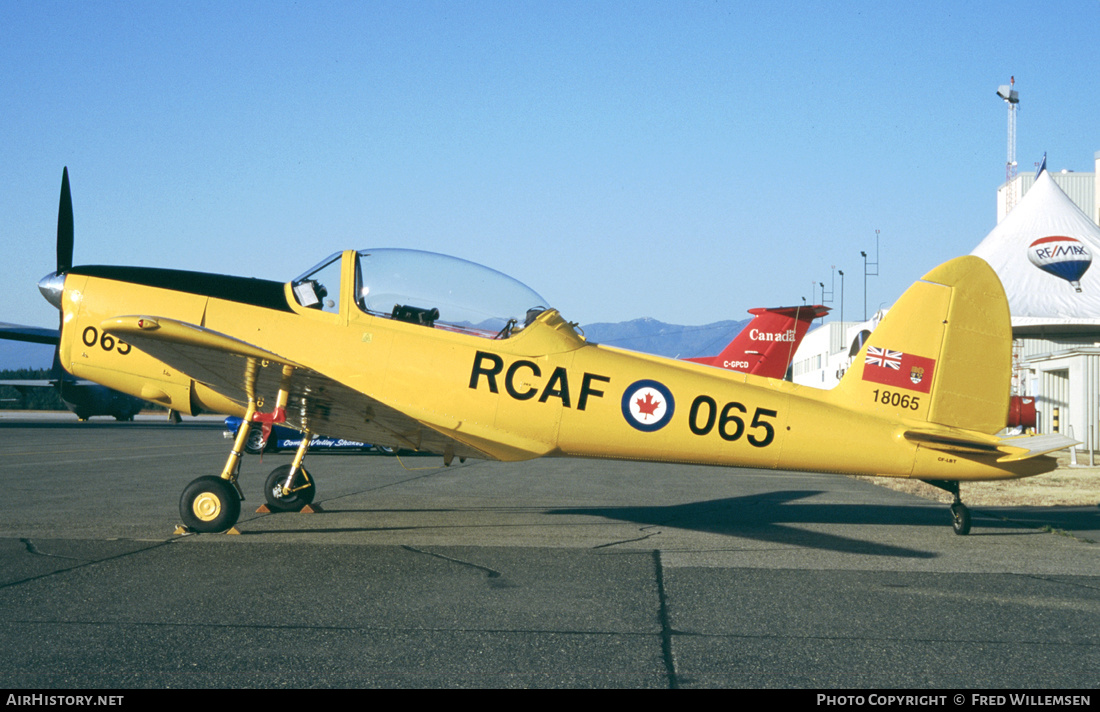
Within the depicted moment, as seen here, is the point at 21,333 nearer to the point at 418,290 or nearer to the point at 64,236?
the point at 64,236

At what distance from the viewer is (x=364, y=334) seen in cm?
740

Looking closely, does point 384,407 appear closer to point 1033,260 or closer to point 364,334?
point 364,334

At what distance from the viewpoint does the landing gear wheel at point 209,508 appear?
23.0ft

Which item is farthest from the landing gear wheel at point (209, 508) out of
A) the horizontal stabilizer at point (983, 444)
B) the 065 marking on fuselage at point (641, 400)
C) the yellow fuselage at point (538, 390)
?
the horizontal stabilizer at point (983, 444)

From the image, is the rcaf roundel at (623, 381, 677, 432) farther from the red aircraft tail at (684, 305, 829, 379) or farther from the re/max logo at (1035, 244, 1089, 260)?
the re/max logo at (1035, 244, 1089, 260)

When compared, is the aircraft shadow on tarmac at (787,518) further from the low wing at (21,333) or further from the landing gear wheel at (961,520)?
the low wing at (21,333)

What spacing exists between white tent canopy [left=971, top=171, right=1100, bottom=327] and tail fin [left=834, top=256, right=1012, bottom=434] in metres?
18.1

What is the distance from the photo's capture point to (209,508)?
23.1 feet

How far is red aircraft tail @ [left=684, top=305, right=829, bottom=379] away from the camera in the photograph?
20.9 meters

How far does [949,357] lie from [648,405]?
118 inches

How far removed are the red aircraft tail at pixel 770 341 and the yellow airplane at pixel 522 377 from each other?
13.0 metres

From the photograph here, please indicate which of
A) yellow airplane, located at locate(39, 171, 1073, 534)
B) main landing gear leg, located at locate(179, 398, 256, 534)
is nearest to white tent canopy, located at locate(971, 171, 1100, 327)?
yellow airplane, located at locate(39, 171, 1073, 534)

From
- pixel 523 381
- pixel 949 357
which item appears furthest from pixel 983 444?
pixel 523 381
